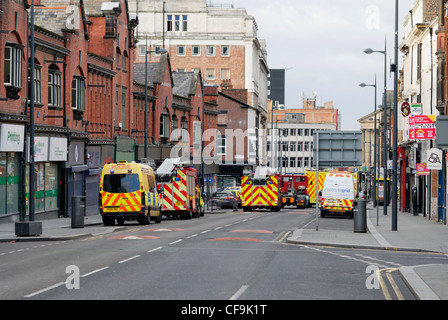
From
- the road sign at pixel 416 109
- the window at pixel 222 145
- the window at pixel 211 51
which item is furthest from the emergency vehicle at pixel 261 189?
the window at pixel 211 51

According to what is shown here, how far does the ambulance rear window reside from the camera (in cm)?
3784

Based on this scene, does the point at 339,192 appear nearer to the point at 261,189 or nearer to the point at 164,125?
the point at 261,189

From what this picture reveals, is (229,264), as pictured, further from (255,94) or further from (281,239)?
(255,94)

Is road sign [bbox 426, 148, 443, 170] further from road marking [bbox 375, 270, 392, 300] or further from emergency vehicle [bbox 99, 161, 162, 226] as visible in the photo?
road marking [bbox 375, 270, 392, 300]

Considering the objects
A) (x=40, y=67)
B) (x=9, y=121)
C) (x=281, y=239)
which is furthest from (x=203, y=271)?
(x=40, y=67)

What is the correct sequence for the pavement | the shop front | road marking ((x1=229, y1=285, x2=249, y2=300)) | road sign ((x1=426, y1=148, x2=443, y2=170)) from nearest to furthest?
road marking ((x1=229, y1=285, x2=249, y2=300)) → the pavement → road sign ((x1=426, y1=148, x2=443, y2=170)) → the shop front

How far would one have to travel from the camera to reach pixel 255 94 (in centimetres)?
11562

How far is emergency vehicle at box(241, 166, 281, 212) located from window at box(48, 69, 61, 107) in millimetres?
19071

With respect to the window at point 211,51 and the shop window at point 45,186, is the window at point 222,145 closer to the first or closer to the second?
the window at point 211,51

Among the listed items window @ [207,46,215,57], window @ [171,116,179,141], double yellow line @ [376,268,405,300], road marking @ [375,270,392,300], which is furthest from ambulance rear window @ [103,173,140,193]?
window @ [207,46,215,57]

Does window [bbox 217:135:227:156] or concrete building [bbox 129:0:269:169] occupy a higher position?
concrete building [bbox 129:0:269:169]

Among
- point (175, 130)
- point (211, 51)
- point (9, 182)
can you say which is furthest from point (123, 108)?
point (211, 51)

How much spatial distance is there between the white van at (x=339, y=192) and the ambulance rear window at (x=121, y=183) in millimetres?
18572

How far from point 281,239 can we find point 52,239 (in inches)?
294
